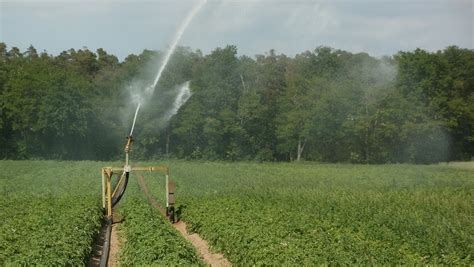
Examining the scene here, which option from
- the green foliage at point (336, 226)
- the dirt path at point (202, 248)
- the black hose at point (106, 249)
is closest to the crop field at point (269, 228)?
the green foliage at point (336, 226)

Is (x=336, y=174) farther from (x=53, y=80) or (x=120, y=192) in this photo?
(x=53, y=80)

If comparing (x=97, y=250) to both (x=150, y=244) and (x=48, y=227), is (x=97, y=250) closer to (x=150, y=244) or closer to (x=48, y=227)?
(x=48, y=227)

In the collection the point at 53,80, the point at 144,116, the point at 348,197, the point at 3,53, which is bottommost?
the point at 348,197

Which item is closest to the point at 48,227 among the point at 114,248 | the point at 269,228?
the point at 114,248

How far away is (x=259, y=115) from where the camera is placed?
261ft

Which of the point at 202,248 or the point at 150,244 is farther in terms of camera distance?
the point at 202,248

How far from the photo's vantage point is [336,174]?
150ft

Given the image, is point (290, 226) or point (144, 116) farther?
point (144, 116)

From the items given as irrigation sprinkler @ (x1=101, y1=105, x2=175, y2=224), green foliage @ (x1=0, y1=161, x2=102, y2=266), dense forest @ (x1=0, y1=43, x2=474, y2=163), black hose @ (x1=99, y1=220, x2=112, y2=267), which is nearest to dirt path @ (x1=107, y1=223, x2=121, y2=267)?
black hose @ (x1=99, y1=220, x2=112, y2=267)

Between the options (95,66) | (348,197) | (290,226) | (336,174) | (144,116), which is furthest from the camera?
(95,66)

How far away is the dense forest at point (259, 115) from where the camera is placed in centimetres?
7188

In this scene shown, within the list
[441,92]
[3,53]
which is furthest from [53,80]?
[441,92]

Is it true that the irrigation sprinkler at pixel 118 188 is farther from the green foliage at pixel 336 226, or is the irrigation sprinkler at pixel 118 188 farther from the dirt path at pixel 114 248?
the dirt path at pixel 114 248

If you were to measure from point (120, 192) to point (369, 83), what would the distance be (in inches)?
2358
